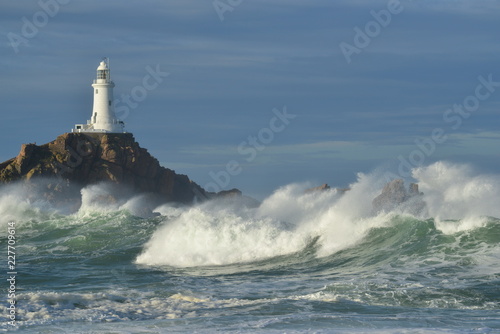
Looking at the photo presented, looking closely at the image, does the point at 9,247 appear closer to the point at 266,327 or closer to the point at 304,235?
the point at 304,235

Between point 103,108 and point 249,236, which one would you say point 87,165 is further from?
point 249,236

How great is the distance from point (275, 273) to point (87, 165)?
4271cm

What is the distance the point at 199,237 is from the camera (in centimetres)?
2691

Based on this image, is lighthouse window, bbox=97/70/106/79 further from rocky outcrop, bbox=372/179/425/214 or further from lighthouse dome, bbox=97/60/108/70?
rocky outcrop, bbox=372/179/425/214

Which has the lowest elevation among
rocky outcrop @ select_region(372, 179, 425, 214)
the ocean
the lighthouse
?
the ocean

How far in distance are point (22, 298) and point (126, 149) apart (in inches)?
1853

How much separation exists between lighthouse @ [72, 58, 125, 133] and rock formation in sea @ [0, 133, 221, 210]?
2.86 feet

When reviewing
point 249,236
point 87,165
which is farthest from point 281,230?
point 87,165

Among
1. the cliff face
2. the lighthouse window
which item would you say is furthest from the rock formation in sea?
the lighthouse window

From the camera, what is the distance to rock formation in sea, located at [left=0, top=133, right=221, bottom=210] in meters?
59.5

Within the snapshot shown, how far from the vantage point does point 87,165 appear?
203 feet

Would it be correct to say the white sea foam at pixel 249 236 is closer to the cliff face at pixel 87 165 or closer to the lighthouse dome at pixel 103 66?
the cliff face at pixel 87 165

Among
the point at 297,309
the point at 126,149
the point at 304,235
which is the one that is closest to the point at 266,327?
the point at 297,309

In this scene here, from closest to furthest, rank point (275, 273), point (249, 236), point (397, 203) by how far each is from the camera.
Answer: point (275, 273) → point (249, 236) → point (397, 203)
